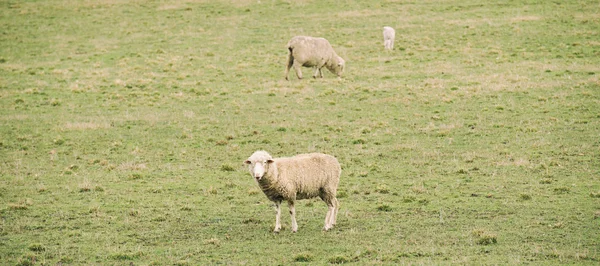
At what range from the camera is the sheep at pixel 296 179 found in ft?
43.1

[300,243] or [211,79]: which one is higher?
[300,243]

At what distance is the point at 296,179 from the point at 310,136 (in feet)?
31.5

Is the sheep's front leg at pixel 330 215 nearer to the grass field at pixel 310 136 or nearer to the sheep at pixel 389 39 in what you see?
the grass field at pixel 310 136

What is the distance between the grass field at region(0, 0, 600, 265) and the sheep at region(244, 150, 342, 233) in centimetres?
62

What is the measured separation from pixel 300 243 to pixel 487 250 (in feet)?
11.4

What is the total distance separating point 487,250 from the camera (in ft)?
40.3

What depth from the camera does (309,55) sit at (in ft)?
104

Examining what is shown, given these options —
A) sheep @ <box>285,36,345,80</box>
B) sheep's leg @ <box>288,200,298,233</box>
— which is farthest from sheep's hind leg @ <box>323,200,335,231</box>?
sheep @ <box>285,36,345,80</box>

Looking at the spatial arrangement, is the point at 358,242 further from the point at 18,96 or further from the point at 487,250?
the point at 18,96

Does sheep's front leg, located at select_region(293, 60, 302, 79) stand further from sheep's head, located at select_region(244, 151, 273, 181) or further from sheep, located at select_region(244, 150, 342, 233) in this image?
sheep's head, located at select_region(244, 151, 273, 181)

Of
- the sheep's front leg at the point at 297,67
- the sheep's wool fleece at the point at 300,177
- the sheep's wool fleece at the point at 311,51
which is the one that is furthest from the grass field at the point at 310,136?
the sheep's wool fleece at the point at 311,51

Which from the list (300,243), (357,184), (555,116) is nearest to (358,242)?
(300,243)

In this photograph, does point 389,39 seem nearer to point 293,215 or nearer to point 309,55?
point 309,55

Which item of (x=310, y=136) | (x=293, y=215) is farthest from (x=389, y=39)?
(x=293, y=215)
